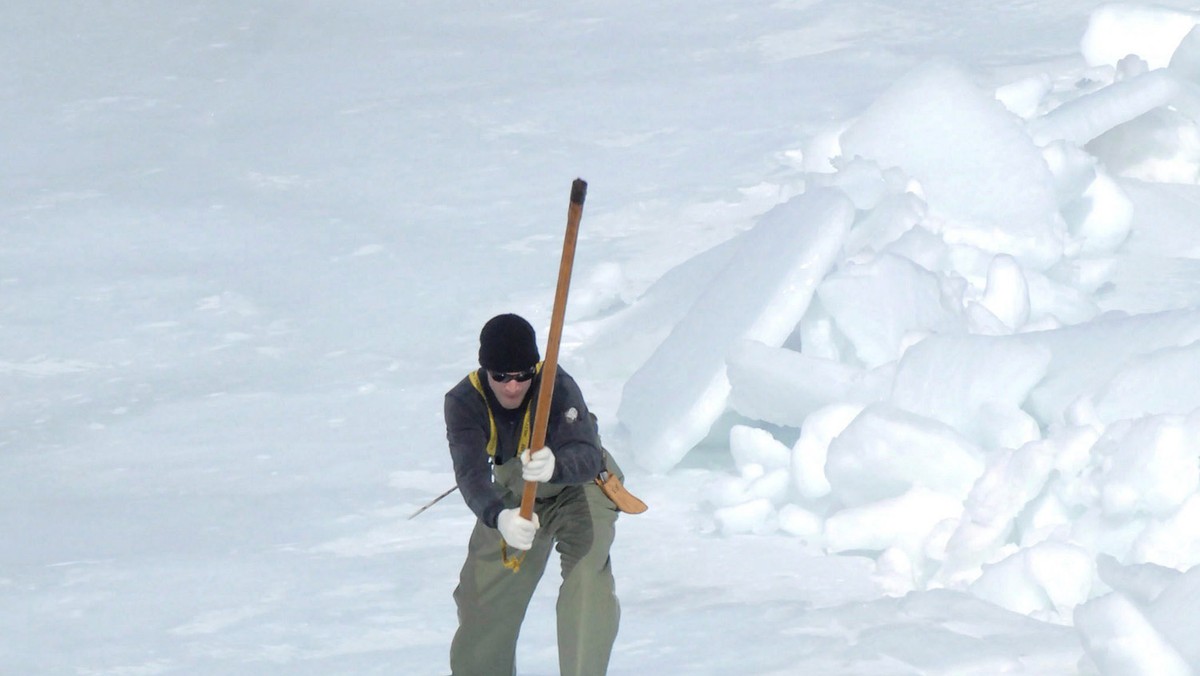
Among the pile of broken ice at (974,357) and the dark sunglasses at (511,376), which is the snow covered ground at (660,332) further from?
the dark sunglasses at (511,376)

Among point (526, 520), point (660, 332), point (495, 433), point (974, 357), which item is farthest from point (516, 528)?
point (660, 332)

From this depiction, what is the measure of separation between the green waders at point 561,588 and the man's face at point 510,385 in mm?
170

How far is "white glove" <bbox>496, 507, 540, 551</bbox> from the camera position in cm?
275

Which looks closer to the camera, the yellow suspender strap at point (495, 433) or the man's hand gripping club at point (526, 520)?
the man's hand gripping club at point (526, 520)

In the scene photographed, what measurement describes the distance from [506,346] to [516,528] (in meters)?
0.33

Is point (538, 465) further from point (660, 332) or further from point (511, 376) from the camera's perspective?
point (660, 332)

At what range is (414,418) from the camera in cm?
547

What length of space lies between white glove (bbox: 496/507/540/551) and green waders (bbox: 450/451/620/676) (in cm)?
21

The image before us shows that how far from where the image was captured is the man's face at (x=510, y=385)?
112 inches

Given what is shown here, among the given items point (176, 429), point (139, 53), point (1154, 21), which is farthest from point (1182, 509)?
point (139, 53)

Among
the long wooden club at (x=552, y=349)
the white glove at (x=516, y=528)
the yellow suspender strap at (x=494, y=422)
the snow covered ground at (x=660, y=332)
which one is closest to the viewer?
the long wooden club at (x=552, y=349)

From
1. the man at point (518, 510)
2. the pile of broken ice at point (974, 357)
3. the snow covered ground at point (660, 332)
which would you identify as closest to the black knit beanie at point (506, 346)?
the man at point (518, 510)

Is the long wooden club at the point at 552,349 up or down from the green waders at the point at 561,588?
up

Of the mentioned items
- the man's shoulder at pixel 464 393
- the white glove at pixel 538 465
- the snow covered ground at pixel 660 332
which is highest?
the man's shoulder at pixel 464 393
